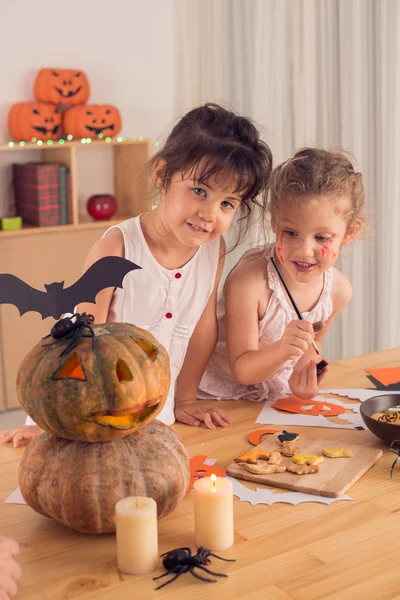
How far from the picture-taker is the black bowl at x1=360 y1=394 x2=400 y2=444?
1.22 meters

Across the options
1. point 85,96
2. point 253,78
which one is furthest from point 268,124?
point 85,96

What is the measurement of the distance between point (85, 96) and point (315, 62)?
112 cm

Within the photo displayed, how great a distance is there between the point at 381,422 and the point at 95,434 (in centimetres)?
52

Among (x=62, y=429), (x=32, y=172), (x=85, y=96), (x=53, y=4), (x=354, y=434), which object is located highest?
(x=53, y=4)

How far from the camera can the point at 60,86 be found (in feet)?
11.3

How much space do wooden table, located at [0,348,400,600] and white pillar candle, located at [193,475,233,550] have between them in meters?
0.02

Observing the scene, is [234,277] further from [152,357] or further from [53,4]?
[53,4]

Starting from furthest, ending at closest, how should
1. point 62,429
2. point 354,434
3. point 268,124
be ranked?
point 268,124
point 354,434
point 62,429

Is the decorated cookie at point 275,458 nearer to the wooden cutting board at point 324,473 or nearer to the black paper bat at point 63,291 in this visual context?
the wooden cutting board at point 324,473

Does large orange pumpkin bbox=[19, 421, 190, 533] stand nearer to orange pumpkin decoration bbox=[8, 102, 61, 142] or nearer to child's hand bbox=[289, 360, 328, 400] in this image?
child's hand bbox=[289, 360, 328, 400]

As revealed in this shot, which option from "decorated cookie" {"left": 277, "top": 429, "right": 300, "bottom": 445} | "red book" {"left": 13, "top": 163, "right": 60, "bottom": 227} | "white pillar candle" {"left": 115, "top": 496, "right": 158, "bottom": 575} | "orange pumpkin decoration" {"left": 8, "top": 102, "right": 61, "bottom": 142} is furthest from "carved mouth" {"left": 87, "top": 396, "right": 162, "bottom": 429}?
"orange pumpkin decoration" {"left": 8, "top": 102, "right": 61, "bottom": 142}

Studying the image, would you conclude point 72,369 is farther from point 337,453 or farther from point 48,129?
point 48,129

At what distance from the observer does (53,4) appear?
137 inches

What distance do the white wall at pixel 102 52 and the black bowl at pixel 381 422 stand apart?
8.64 feet
